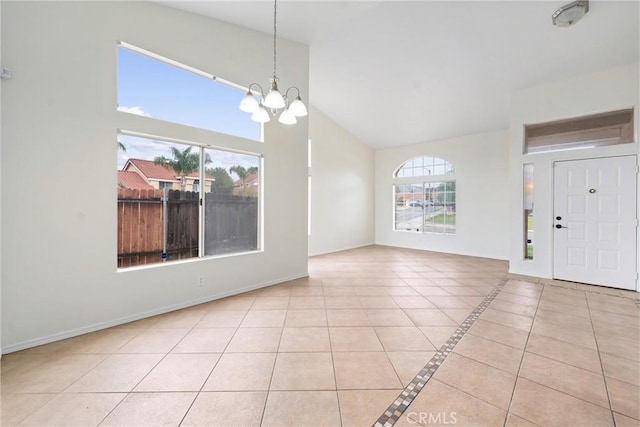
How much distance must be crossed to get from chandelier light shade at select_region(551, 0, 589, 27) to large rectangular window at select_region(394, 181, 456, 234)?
13.0 ft

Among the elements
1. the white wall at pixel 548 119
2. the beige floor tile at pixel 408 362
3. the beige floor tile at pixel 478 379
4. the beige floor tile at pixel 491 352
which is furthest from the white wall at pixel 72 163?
the white wall at pixel 548 119

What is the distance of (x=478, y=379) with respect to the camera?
189 cm

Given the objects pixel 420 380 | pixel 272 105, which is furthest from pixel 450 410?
pixel 272 105

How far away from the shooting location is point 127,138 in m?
2.86

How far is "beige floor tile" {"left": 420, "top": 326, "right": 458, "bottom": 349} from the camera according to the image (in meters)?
2.42

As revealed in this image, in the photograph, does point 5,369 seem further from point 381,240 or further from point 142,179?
point 381,240

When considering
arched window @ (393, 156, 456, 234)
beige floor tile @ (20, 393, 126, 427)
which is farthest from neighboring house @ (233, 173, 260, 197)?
arched window @ (393, 156, 456, 234)

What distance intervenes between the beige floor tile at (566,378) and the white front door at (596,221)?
3160 mm

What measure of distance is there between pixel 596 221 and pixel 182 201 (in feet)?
20.2

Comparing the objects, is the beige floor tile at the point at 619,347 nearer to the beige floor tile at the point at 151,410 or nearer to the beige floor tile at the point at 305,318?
the beige floor tile at the point at 305,318

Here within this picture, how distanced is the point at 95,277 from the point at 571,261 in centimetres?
662

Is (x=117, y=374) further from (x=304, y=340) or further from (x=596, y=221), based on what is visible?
(x=596, y=221)

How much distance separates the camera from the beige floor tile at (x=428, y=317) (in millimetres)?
2811

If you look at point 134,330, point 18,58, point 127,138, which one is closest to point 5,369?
point 134,330
